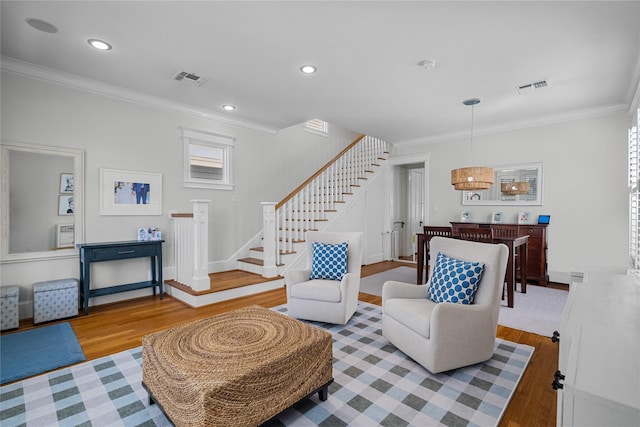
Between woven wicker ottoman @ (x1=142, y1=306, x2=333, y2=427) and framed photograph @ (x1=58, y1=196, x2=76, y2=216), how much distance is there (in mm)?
2601

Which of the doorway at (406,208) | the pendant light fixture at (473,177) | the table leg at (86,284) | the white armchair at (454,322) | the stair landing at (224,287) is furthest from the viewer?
the doorway at (406,208)

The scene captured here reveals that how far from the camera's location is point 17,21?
242 centimetres

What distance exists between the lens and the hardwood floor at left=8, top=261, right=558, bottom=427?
1.77m

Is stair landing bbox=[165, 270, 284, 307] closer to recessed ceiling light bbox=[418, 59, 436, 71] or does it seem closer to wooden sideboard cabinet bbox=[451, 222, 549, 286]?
wooden sideboard cabinet bbox=[451, 222, 549, 286]

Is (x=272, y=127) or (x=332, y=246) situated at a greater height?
(x=272, y=127)

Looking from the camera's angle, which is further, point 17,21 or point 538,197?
point 538,197

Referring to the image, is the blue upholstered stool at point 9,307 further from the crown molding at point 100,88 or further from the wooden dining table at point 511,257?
the wooden dining table at point 511,257

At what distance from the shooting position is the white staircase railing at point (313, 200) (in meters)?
4.49

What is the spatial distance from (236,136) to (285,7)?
9.92 ft

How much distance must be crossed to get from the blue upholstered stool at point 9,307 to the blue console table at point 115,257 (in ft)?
1.76

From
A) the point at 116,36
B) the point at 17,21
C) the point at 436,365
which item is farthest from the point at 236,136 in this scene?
the point at 436,365

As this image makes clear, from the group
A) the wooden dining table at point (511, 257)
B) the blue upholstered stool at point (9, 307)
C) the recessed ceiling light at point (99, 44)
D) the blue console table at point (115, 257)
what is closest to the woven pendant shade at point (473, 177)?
the wooden dining table at point (511, 257)

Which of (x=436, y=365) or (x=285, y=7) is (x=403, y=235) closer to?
(x=436, y=365)

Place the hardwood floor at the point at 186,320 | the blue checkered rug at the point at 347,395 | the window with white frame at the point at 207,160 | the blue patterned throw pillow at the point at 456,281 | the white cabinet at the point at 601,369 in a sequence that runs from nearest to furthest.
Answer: the white cabinet at the point at 601,369 → the blue checkered rug at the point at 347,395 → the hardwood floor at the point at 186,320 → the blue patterned throw pillow at the point at 456,281 → the window with white frame at the point at 207,160
